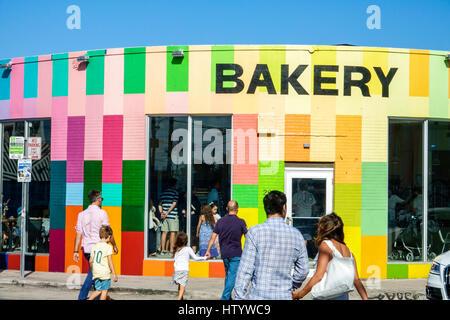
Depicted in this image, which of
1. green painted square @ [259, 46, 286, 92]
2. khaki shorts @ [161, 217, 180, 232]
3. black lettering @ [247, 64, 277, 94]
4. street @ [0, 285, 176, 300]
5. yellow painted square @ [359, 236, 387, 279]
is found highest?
green painted square @ [259, 46, 286, 92]

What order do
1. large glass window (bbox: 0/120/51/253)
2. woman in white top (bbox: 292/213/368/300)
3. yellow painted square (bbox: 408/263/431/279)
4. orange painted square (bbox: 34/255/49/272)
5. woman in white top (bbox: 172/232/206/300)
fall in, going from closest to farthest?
woman in white top (bbox: 292/213/368/300) → woman in white top (bbox: 172/232/206/300) → yellow painted square (bbox: 408/263/431/279) → orange painted square (bbox: 34/255/49/272) → large glass window (bbox: 0/120/51/253)

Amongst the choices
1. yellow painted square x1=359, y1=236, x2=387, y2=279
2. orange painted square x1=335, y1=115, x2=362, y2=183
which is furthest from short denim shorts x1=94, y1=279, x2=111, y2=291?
yellow painted square x1=359, y1=236, x2=387, y2=279

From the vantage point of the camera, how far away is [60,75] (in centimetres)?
1512

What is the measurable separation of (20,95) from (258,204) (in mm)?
7381

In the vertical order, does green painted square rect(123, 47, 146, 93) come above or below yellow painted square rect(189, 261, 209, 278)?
above

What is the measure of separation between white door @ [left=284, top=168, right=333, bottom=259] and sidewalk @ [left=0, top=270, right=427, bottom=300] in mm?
2011

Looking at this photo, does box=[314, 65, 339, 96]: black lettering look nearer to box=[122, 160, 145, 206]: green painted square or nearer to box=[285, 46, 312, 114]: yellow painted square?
box=[285, 46, 312, 114]: yellow painted square

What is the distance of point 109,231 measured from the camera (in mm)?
9406

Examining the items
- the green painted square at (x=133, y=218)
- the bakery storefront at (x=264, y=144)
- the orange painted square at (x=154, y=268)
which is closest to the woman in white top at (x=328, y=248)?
the bakery storefront at (x=264, y=144)

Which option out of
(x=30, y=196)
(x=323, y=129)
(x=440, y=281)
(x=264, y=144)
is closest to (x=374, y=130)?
(x=323, y=129)

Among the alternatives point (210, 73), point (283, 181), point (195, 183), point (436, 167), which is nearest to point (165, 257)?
point (195, 183)

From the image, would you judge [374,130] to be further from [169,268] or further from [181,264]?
[181,264]

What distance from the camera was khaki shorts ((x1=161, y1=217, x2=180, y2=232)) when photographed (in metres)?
14.4
